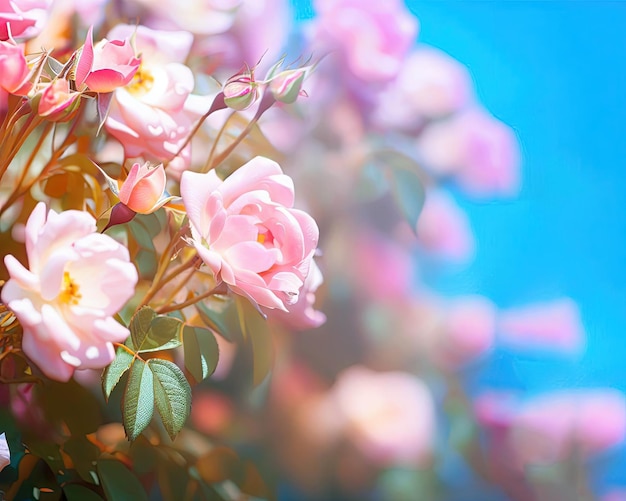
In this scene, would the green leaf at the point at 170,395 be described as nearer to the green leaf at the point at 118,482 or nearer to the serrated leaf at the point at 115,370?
the serrated leaf at the point at 115,370

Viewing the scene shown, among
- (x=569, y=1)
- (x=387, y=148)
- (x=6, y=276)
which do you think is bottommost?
(x=6, y=276)

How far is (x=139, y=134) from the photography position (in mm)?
569

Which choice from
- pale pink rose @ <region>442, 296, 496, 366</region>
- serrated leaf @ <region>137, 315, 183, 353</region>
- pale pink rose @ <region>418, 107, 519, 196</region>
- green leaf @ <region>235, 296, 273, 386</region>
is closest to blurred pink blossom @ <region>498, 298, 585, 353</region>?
pale pink rose @ <region>442, 296, 496, 366</region>

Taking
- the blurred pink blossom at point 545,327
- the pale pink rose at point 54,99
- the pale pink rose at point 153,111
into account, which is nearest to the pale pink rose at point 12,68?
the pale pink rose at point 54,99

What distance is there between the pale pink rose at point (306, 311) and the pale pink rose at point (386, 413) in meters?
0.07

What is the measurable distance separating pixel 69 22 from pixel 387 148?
1.10 ft

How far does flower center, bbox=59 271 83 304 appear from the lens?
16.8 inches

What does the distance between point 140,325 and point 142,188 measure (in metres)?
0.10

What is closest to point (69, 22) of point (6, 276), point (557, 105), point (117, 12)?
point (117, 12)

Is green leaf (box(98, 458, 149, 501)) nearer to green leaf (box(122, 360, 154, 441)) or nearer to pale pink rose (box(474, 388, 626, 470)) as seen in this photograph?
green leaf (box(122, 360, 154, 441))

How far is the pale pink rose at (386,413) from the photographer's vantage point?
2.24 feet

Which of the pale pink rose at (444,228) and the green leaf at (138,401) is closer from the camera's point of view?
the green leaf at (138,401)

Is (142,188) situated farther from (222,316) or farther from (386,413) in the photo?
(386,413)

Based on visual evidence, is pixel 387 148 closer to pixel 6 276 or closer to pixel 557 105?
pixel 557 105
